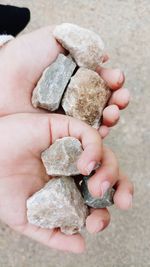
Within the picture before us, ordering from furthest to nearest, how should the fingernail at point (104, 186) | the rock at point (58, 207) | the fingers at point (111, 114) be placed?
the fingers at point (111, 114) < the rock at point (58, 207) < the fingernail at point (104, 186)

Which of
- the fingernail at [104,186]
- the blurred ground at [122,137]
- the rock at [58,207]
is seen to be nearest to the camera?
the fingernail at [104,186]

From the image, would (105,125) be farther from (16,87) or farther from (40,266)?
(40,266)

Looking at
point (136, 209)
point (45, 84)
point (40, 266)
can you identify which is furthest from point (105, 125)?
point (40, 266)

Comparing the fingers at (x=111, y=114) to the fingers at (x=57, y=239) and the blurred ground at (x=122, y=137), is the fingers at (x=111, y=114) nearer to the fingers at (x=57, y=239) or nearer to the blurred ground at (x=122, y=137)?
the fingers at (x=57, y=239)

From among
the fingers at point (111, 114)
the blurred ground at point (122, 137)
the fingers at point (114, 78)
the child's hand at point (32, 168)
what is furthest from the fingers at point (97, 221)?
the blurred ground at point (122, 137)

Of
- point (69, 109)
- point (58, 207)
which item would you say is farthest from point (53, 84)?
point (58, 207)

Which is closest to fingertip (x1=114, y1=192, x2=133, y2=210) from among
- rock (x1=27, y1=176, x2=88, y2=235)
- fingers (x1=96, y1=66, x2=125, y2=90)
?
rock (x1=27, y1=176, x2=88, y2=235)

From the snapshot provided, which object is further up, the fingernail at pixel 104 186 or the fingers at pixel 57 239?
the fingernail at pixel 104 186
